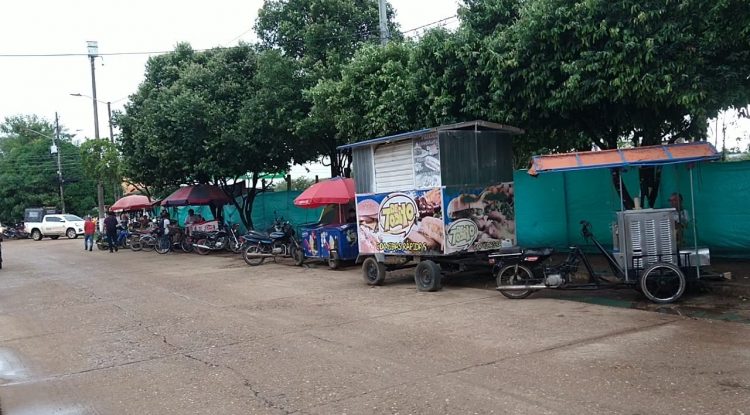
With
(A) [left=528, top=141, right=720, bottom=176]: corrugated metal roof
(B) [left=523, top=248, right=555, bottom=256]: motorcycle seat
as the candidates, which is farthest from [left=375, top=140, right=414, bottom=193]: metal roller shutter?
(A) [left=528, top=141, right=720, bottom=176]: corrugated metal roof

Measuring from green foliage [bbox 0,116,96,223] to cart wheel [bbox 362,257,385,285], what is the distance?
147 feet

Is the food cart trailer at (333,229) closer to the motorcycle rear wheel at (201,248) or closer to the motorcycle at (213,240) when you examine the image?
the motorcycle at (213,240)

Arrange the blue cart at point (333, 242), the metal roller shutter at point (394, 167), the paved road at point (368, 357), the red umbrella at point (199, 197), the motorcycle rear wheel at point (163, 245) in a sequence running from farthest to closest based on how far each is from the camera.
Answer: the motorcycle rear wheel at point (163, 245)
the red umbrella at point (199, 197)
the blue cart at point (333, 242)
the metal roller shutter at point (394, 167)
the paved road at point (368, 357)

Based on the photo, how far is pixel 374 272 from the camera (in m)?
12.6

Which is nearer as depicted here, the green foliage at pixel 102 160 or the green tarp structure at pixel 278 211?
the green tarp structure at pixel 278 211

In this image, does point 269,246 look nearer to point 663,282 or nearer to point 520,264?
point 520,264

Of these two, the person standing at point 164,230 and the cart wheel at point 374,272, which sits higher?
the person standing at point 164,230

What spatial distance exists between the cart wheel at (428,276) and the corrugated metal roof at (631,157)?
8.99 feet

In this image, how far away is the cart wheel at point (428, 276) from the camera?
36.5 ft

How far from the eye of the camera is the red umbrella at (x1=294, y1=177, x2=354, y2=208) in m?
15.8

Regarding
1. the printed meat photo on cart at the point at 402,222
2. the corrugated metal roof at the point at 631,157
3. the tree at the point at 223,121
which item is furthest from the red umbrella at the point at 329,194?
the corrugated metal roof at the point at 631,157

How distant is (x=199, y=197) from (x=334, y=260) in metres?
9.93

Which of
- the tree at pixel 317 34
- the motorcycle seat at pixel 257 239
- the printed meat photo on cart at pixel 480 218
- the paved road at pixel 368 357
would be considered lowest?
the paved road at pixel 368 357

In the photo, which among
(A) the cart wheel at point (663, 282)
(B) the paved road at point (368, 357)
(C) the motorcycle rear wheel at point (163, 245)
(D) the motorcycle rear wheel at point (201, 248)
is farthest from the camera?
(C) the motorcycle rear wheel at point (163, 245)
